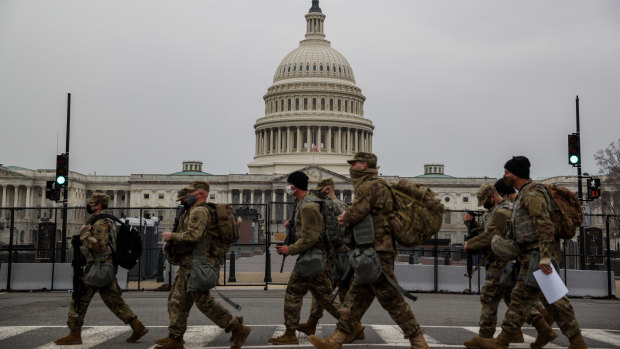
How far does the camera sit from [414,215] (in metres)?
8.73

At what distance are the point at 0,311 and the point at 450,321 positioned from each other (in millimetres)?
8198

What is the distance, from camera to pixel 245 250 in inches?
1844

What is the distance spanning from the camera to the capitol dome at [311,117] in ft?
410

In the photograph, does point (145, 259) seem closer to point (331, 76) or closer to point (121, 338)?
point (121, 338)

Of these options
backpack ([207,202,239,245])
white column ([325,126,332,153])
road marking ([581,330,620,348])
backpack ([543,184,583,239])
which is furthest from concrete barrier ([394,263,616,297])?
white column ([325,126,332,153])

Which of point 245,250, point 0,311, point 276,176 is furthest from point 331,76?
point 0,311

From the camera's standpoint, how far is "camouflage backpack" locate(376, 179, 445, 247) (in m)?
8.68

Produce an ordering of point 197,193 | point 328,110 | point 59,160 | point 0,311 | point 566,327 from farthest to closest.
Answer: point 328,110, point 59,160, point 0,311, point 197,193, point 566,327

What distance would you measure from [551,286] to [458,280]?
41.2ft

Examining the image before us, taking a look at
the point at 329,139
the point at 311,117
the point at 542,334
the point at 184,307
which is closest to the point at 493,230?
the point at 542,334

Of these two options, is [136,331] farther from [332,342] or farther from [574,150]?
[574,150]

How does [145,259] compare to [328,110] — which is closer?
[145,259]

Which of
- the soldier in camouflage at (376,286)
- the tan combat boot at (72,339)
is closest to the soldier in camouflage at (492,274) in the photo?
the soldier in camouflage at (376,286)

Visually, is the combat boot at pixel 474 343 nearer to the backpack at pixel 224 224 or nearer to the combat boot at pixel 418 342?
the combat boot at pixel 418 342
